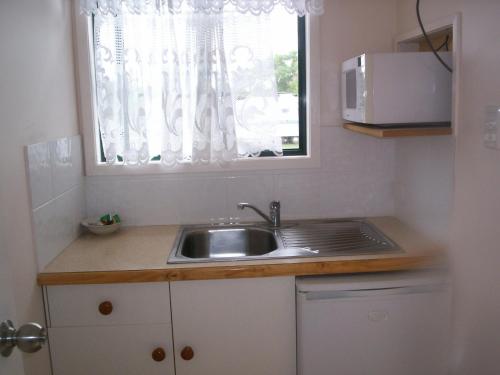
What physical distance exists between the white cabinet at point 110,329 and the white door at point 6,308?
30.7 inches

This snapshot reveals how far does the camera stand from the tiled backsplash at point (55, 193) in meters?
1.78

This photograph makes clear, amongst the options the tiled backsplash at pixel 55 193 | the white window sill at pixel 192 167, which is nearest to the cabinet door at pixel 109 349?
the tiled backsplash at pixel 55 193

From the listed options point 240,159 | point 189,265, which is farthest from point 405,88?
point 189,265

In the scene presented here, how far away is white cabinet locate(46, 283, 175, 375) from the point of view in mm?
1813

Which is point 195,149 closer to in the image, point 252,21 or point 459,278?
point 252,21

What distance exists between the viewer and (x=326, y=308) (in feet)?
5.98

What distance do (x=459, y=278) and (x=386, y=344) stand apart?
37 cm

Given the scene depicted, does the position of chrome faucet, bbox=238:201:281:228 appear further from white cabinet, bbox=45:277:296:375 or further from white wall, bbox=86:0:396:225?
white cabinet, bbox=45:277:296:375

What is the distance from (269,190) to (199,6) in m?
0.89

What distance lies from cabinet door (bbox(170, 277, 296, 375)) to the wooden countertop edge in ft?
0.13

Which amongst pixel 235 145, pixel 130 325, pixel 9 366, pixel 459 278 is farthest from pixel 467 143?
pixel 9 366

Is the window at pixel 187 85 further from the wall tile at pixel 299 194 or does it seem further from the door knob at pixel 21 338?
the door knob at pixel 21 338

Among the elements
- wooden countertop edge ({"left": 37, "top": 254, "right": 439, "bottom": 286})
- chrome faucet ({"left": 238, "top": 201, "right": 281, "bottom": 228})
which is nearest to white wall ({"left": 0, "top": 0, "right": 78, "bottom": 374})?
wooden countertop edge ({"left": 37, "top": 254, "right": 439, "bottom": 286})

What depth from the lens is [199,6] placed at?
7.00 feet
